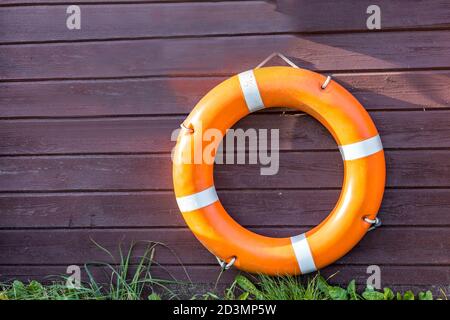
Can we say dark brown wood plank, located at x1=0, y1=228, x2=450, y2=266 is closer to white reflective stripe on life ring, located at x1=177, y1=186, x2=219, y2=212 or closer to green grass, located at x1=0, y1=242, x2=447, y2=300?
green grass, located at x1=0, y1=242, x2=447, y2=300

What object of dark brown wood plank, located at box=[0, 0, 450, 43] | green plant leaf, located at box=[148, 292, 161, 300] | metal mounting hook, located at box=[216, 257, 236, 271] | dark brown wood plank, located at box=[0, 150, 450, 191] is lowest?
green plant leaf, located at box=[148, 292, 161, 300]

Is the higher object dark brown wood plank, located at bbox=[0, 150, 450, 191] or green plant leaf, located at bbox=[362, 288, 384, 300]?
dark brown wood plank, located at bbox=[0, 150, 450, 191]

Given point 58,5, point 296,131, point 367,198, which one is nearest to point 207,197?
point 296,131

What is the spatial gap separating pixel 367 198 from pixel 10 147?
4.74ft

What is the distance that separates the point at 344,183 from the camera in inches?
79.9

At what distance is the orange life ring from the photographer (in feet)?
6.42

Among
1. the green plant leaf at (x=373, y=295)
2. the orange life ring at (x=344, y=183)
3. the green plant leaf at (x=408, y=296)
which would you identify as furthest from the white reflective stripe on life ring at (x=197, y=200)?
the green plant leaf at (x=408, y=296)

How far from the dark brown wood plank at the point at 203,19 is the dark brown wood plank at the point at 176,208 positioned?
645 mm

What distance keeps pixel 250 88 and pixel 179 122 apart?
34 centimetres

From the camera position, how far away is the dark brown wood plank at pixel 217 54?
2045 millimetres

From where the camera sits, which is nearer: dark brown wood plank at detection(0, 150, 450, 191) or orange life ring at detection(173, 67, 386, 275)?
orange life ring at detection(173, 67, 386, 275)

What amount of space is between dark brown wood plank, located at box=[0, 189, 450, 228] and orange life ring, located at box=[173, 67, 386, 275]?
4.5 inches

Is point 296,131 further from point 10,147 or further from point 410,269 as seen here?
point 10,147

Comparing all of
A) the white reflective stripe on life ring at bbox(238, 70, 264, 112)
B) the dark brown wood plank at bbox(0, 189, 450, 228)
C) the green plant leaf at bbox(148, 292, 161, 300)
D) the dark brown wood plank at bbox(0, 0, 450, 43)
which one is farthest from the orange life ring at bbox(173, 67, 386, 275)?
the green plant leaf at bbox(148, 292, 161, 300)
